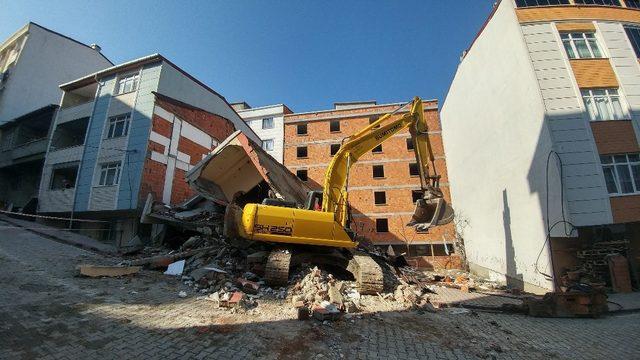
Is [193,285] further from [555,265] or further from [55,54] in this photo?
[55,54]

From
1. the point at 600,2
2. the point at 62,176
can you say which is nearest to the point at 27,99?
the point at 62,176

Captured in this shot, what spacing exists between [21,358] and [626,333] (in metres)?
10.7

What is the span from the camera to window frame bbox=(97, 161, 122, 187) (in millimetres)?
15968

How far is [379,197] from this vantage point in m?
25.5

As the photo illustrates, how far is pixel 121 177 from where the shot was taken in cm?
1570

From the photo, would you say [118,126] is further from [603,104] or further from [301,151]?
[603,104]

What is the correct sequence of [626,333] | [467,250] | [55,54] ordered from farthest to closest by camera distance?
[55,54]
[467,250]
[626,333]

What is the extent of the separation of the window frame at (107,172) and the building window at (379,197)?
1925 centimetres

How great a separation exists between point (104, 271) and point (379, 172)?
2234 cm

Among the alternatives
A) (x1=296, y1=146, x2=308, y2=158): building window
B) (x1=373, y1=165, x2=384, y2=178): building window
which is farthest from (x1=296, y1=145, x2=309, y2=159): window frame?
(x1=373, y1=165, x2=384, y2=178): building window

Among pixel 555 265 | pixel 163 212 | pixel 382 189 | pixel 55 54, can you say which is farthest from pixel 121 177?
pixel 555 265

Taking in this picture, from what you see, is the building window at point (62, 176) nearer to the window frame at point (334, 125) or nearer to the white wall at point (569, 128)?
the window frame at point (334, 125)

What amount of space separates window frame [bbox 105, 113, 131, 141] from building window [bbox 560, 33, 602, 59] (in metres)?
23.8

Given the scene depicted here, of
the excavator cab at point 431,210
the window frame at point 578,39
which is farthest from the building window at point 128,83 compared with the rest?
the window frame at point 578,39
